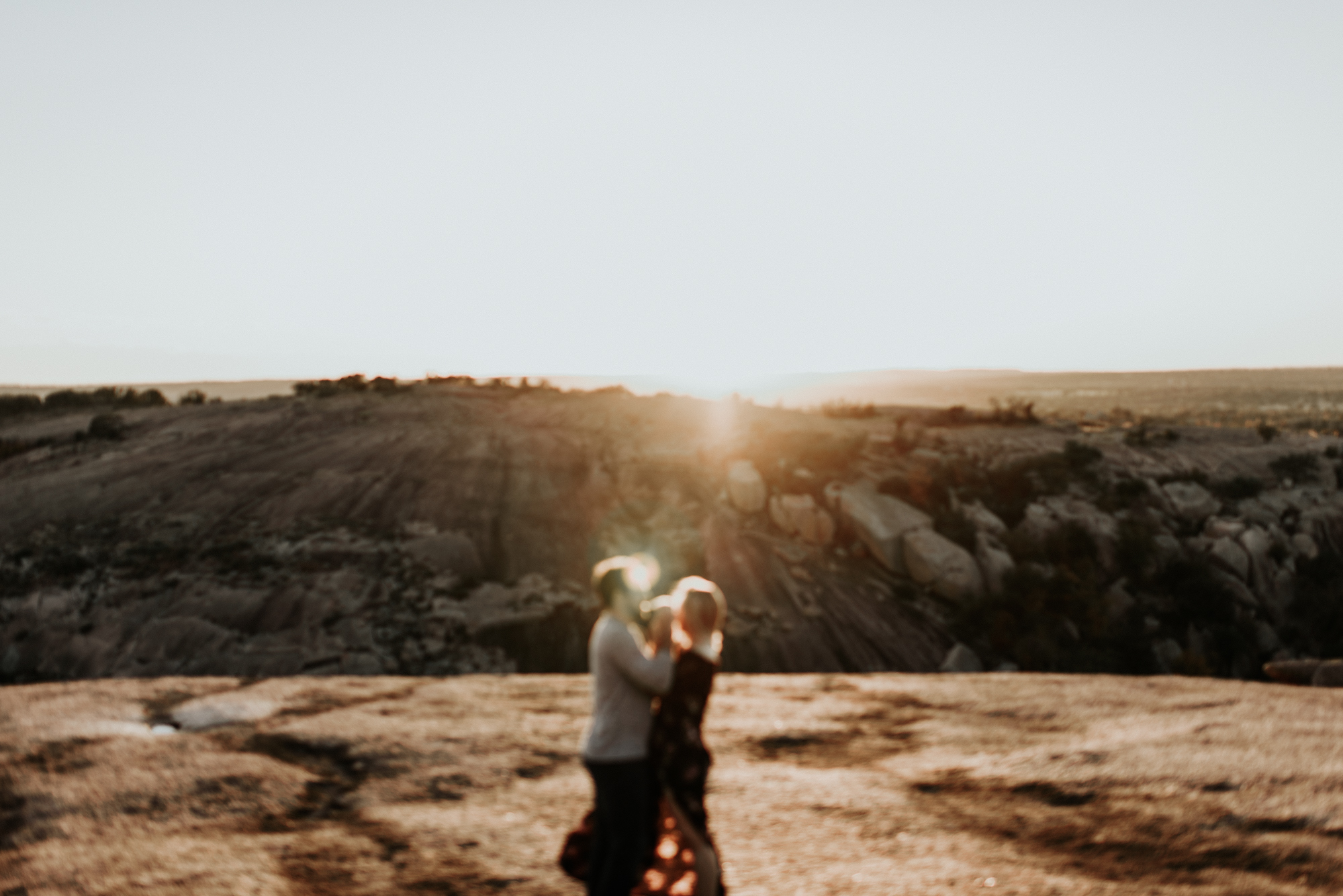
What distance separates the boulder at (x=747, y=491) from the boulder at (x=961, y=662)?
612 centimetres

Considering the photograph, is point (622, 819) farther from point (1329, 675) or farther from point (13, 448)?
point (13, 448)

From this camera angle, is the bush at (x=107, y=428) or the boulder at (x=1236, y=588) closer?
the boulder at (x=1236, y=588)

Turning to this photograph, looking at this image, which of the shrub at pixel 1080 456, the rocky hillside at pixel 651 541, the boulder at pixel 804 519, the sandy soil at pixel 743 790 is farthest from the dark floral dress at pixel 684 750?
the shrub at pixel 1080 456

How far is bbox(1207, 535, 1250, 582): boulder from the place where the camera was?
1875cm

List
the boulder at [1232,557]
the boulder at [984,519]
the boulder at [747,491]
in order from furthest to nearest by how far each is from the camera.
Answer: the boulder at [747,491]
the boulder at [984,519]
the boulder at [1232,557]

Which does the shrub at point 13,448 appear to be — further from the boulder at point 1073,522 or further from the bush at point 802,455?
the boulder at point 1073,522

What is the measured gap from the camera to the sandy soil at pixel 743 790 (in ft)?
13.2

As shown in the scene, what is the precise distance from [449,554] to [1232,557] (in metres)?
19.3

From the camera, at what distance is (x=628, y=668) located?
3.27 meters

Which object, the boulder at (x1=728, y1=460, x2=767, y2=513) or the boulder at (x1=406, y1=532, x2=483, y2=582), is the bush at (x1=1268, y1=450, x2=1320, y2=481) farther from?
the boulder at (x1=406, y1=532, x2=483, y2=582)

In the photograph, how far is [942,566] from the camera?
1794 cm

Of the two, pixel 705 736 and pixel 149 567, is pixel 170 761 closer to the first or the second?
pixel 705 736

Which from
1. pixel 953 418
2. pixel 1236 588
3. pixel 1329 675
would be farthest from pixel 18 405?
pixel 1236 588

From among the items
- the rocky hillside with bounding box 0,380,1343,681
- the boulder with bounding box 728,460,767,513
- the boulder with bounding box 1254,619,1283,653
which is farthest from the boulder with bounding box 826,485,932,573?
the boulder with bounding box 1254,619,1283,653
